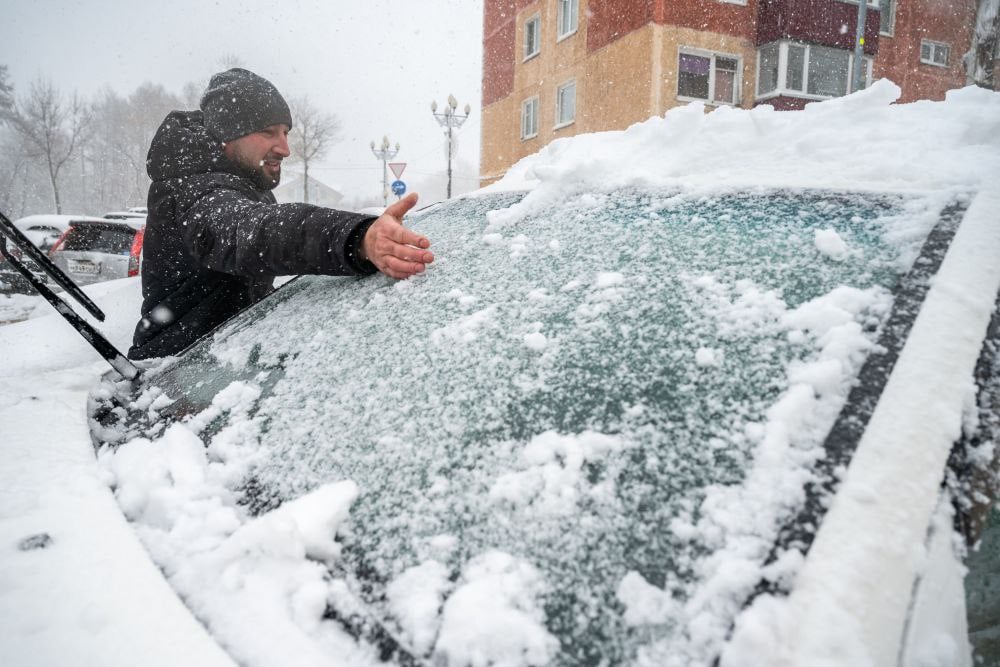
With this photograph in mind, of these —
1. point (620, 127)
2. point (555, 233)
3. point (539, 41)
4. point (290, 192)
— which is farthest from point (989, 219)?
point (290, 192)

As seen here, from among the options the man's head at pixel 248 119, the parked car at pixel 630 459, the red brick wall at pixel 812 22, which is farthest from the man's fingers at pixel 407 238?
the red brick wall at pixel 812 22

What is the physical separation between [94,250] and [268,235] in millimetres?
8019

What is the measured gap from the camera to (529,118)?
56.1ft

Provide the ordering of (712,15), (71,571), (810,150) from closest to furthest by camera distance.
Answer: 1. (71,571)
2. (810,150)
3. (712,15)

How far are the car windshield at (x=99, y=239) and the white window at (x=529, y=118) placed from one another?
1204cm

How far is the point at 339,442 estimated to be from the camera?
922 millimetres

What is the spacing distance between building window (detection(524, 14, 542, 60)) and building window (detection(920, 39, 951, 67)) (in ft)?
37.2

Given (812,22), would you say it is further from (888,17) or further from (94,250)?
(94,250)

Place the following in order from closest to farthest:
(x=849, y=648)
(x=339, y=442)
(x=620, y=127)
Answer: (x=849, y=648)
(x=339, y=442)
(x=620, y=127)

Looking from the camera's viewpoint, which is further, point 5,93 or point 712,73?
point 5,93

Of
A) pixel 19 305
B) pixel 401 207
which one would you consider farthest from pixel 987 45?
pixel 19 305

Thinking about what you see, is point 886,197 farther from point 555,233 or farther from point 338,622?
point 338,622

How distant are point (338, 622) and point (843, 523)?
598mm

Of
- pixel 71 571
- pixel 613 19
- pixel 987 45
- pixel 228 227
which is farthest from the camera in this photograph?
pixel 987 45
